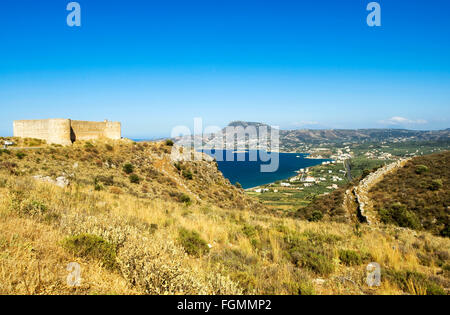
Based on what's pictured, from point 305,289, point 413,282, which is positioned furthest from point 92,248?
point 413,282

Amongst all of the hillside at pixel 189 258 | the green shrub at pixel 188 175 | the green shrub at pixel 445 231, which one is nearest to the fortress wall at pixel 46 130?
the green shrub at pixel 188 175

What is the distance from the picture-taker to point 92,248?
381 cm

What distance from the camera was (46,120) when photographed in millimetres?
29266

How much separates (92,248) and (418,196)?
3186 centimetres

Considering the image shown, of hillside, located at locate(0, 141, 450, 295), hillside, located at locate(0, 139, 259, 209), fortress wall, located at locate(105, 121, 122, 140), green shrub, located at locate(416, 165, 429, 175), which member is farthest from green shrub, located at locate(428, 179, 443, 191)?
fortress wall, located at locate(105, 121, 122, 140)

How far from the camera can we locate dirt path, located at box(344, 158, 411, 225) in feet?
70.7

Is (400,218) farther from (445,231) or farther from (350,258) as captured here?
(350,258)

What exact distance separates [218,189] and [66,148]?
20.2 meters

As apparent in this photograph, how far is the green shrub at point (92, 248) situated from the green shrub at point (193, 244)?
1746 mm

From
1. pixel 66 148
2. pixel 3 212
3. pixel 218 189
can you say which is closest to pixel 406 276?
pixel 3 212

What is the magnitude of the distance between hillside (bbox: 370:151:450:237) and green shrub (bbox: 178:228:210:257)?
19.8m

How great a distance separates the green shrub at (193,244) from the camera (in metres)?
5.18

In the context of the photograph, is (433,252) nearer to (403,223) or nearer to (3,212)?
(3,212)

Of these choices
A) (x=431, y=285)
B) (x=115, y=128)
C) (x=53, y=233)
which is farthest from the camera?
(x=115, y=128)
